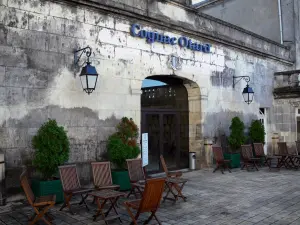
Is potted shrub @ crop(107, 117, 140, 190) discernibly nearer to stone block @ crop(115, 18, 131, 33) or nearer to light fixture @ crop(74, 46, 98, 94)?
light fixture @ crop(74, 46, 98, 94)

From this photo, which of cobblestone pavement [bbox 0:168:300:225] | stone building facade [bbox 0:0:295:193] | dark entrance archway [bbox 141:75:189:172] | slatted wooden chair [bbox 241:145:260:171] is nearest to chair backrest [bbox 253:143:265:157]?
slatted wooden chair [bbox 241:145:260:171]

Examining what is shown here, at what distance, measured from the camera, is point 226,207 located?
18.4ft

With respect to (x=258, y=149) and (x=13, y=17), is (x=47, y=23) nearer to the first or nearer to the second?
(x=13, y=17)

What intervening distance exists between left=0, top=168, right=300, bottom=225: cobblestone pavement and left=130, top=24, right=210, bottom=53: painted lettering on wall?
4.11 m

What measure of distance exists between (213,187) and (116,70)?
3770 millimetres

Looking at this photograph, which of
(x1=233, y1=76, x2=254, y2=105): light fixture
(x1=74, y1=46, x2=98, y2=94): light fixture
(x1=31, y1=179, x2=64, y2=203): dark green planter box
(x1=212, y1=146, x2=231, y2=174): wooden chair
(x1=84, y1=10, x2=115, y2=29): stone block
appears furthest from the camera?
(x1=233, y1=76, x2=254, y2=105): light fixture

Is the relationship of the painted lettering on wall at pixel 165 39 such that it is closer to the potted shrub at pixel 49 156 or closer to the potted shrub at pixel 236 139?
the potted shrub at pixel 236 139

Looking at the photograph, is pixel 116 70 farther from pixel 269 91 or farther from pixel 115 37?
pixel 269 91

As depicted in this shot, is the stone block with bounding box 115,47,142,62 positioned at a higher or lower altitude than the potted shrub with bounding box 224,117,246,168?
higher

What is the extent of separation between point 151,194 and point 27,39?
4.21 meters

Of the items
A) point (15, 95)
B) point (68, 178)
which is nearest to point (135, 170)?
point (68, 178)

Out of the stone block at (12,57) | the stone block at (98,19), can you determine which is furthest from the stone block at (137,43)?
the stone block at (12,57)

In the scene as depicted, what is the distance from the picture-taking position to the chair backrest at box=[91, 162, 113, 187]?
6.09m

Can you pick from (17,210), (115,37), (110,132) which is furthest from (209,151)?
(17,210)
